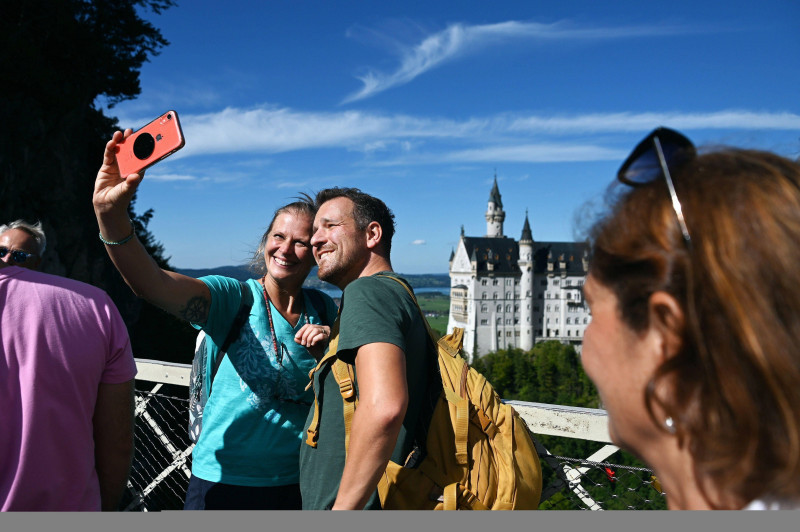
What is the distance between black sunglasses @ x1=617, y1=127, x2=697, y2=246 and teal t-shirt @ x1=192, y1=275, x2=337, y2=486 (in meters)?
2.16

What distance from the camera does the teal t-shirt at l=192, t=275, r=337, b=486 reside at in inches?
109

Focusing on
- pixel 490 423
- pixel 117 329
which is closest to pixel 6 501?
pixel 117 329

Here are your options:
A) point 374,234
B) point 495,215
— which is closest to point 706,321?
point 374,234

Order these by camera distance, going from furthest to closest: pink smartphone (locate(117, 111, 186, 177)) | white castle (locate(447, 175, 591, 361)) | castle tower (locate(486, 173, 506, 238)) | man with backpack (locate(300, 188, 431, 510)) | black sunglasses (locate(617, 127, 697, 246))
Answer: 1. castle tower (locate(486, 173, 506, 238))
2. white castle (locate(447, 175, 591, 361))
3. pink smartphone (locate(117, 111, 186, 177))
4. man with backpack (locate(300, 188, 431, 510))
5. black sunglasses (locate(617, 127, 697, 246))

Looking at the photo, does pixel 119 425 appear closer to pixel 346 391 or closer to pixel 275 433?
pixel 275 433

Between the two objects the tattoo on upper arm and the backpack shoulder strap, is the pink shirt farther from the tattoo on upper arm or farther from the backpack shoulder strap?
the backpack shoulder strap

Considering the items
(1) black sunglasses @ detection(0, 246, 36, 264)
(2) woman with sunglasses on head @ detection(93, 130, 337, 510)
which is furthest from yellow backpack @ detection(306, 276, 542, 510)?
(1) black sunglasses @ detection(0, 246, 36, 264)

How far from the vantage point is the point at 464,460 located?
1.92m

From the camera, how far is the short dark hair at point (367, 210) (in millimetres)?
2566

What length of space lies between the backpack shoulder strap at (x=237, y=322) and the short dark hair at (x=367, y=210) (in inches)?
27.9

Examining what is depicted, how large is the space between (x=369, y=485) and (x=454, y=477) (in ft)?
1.07

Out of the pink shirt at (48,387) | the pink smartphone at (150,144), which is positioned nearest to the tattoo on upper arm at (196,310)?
the pink shirt at (48,387)

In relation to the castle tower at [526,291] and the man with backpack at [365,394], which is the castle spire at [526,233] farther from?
the man with backpack at [365,394]

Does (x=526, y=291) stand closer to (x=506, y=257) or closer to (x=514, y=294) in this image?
(x=514, y=294)
